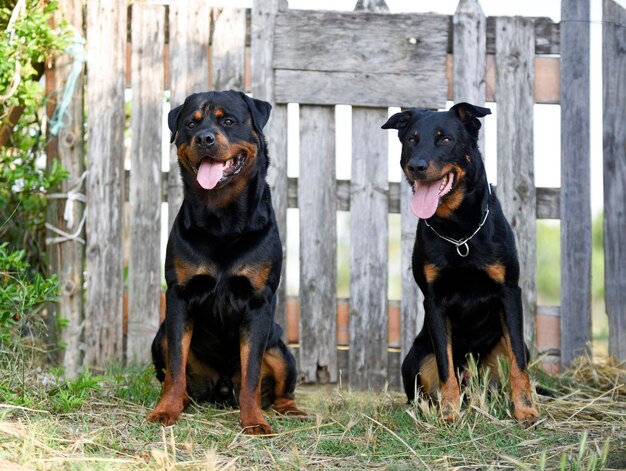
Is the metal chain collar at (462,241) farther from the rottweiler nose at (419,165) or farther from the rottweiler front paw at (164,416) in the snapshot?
the rottweiler front paw at (164,416)

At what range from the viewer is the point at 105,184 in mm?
5406

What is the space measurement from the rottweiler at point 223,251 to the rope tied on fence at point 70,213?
1.77m

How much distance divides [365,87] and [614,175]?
1.75m

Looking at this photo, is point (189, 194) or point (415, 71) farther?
point (415, 71)

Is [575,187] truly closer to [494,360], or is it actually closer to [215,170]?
[494,360]

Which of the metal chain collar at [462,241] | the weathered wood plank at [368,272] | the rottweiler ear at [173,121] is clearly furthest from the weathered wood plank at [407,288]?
the rottweiler ear at [173,121]

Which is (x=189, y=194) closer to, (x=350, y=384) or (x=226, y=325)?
(x=226, y=325)

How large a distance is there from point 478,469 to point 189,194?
1767mm

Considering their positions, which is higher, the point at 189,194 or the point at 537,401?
the point at 189,194

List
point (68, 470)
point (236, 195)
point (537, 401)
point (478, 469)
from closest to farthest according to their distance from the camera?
point (68, 470) → point (478, 469) → point (236, 195) → point (537, 401)

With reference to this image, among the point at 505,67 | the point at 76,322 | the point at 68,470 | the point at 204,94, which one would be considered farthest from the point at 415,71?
the point at 68,470

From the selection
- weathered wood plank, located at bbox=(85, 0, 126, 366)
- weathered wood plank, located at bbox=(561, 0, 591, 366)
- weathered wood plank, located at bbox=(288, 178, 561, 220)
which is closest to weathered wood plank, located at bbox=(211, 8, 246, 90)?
weathered wood plank, located at bbox=(85, 0, 126, 366)

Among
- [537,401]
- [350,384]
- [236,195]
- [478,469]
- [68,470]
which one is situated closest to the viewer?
[68,470]

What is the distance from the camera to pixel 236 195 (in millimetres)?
3812
